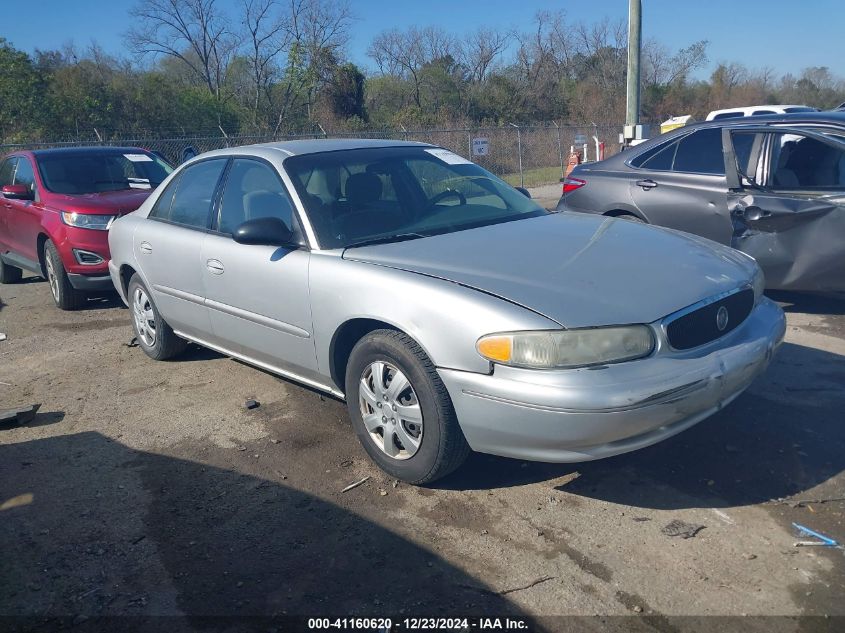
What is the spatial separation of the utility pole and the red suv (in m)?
8.41

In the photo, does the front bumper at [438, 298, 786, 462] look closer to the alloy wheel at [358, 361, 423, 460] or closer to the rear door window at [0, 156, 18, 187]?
the alloy wheel at [358, 361, 423, 460]

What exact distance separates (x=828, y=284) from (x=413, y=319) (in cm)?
384

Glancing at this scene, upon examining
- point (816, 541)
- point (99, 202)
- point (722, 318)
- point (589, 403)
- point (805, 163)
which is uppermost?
point (805, 163)

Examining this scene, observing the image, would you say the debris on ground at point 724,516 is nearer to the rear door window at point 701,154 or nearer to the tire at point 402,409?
the tire at point 402,409

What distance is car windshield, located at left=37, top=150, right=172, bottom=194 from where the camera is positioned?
8227mm

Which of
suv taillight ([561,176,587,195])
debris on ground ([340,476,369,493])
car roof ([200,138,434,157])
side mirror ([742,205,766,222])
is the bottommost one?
debris on ground ([340,476,369,493])

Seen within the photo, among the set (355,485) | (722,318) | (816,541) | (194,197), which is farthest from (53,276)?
(816,541)

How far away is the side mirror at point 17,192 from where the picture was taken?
816cm

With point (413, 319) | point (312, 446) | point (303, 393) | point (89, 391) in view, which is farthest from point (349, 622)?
point (89, 391)

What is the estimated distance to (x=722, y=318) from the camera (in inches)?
138

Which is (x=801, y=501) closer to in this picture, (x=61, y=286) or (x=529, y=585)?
(x=529, y=585)

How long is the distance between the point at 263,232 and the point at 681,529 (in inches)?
99.3

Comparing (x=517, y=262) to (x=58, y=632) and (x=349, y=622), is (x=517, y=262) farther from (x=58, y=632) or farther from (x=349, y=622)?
(x=58, y=632)

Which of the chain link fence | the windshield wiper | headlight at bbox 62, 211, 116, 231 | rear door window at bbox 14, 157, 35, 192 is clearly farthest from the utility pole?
the windshield wiper
